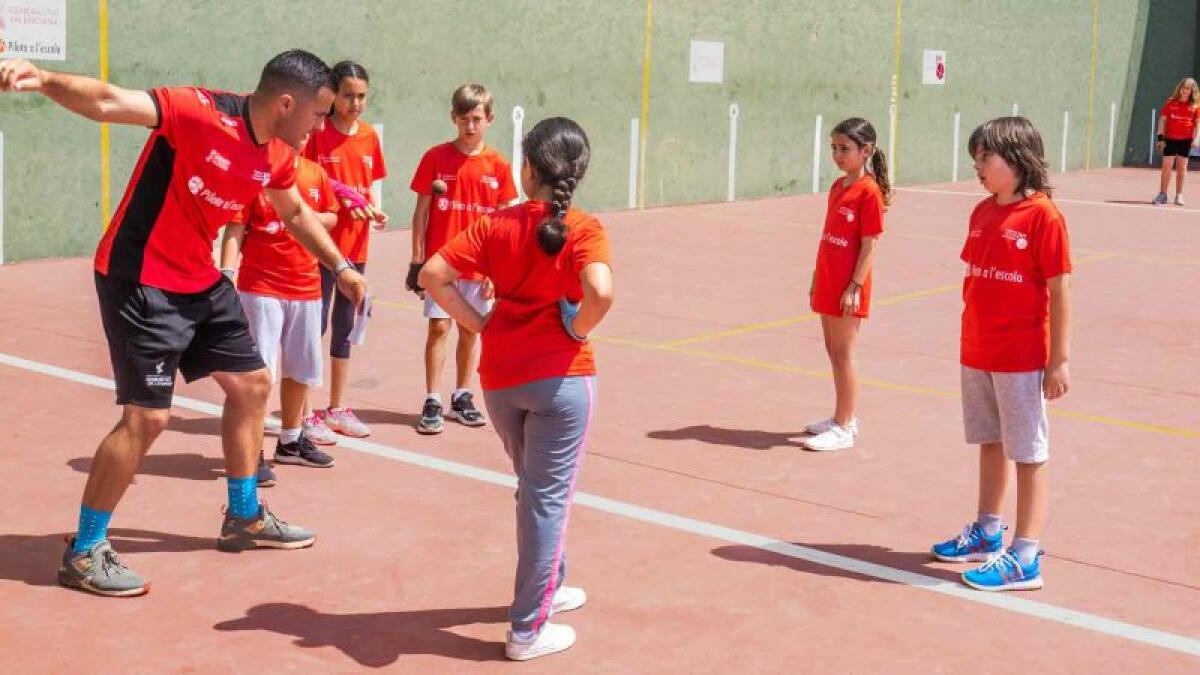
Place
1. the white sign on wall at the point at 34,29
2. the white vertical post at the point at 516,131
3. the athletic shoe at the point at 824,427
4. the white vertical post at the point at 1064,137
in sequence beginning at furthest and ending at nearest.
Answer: the white vertical post at the point at 1064,137 → the white vertical post at the point at 516,131 → the white sign on wall at the point at 34,29 → the athletic shoe at the point at 824,427

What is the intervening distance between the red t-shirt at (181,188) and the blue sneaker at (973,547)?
3.02 meters

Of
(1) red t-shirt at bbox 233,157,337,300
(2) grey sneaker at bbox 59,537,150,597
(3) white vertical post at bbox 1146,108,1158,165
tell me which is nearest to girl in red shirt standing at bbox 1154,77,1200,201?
(3) white vertical post at bbox 1146,108,1158,165

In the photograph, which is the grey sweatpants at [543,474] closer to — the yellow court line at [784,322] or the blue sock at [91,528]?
the blue sock at [91,528]

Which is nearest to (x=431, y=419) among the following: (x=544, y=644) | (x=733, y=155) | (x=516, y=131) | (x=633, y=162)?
(x=544, y=644)

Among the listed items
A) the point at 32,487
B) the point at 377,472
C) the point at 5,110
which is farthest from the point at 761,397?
the point at 5,110

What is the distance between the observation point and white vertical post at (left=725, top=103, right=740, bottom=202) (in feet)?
71.2

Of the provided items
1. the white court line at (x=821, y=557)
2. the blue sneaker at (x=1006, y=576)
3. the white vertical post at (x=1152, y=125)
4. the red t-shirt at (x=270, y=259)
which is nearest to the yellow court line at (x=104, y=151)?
the white court line at (x=821, y=557)

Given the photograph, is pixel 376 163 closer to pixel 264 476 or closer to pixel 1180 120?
pixel 264 476

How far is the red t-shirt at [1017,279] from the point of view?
5.76m

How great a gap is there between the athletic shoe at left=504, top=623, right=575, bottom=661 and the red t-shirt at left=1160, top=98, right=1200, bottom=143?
65.6 feet

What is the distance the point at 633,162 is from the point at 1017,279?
14.2 m

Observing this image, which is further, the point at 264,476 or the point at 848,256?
the point at 848,256

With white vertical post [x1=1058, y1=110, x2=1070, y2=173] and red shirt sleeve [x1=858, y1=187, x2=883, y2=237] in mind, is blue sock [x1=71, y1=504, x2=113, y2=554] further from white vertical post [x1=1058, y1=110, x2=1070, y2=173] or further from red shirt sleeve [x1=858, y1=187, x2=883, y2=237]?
white vertical post [x1=1058, y1=110, x2=1070, y2=173]

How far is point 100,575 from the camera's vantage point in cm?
541
